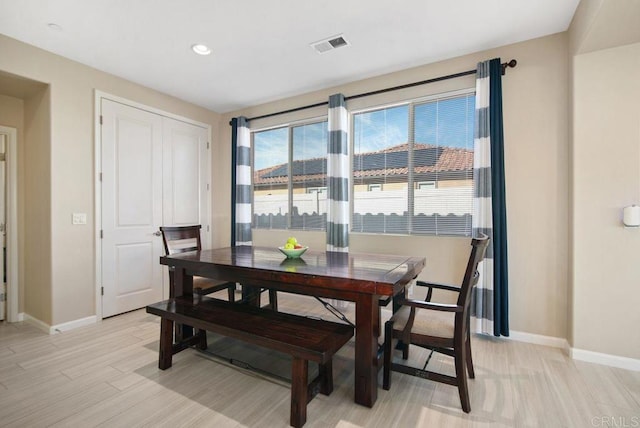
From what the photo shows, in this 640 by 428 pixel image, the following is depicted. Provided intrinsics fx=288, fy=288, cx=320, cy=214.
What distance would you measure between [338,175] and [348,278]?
6.43 feet

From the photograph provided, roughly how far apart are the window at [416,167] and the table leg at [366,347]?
5.56 ft

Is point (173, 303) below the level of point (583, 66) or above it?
below

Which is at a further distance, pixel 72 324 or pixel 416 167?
pixel 416 167

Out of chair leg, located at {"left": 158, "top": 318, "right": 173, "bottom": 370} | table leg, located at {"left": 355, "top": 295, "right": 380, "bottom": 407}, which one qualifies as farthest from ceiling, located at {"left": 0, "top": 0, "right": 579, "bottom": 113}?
chair leg, located at {"left": 158, "top": 318, "right": 173, "bottom": 370}

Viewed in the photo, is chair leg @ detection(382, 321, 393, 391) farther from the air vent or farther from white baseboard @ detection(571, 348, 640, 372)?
the air vent

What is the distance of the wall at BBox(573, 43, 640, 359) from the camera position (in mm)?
2180

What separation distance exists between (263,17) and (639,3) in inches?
99.1

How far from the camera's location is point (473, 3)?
2.19m

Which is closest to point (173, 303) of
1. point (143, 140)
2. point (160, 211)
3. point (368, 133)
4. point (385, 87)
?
point (160, 211)

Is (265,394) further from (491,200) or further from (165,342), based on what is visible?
(491,200)

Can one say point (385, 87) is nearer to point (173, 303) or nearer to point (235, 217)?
point (235, 217)

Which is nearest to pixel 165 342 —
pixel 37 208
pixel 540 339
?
pixel 37 208

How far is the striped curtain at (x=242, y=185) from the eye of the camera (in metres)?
4.23

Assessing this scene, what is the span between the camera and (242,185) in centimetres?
427
